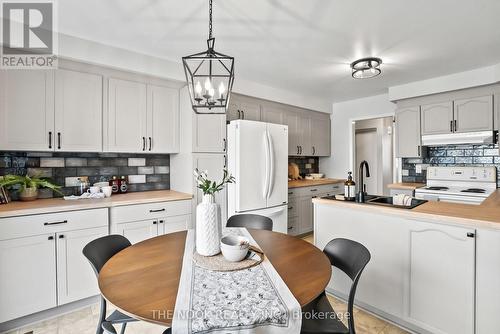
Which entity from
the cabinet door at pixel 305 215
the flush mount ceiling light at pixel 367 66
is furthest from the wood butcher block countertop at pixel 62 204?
the flush mount ceiling light at pixel 367 66

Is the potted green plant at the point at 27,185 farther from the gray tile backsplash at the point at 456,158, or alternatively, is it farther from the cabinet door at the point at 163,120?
the gray tile backsplash at the point at 456,158

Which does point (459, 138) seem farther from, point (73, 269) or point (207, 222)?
point (73, 269)

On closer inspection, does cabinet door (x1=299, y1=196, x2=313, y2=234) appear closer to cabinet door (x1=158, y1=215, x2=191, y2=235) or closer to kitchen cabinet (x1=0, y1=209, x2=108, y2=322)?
cabinet door (x1=158, y1=215, x2=191, y2=235)

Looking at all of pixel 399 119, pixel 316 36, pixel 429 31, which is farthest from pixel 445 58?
pixel 316 36

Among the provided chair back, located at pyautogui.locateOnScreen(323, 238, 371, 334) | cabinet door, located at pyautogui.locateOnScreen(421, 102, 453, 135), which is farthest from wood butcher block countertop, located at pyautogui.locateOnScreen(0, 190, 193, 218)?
cabinet door, located at pyautogui.locateOnScreen(421, 102, 453, 135)

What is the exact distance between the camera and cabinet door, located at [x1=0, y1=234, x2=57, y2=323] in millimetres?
1942

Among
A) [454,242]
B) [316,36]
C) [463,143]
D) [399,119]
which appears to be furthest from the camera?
[399,119]

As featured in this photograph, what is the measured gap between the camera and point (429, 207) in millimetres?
1972

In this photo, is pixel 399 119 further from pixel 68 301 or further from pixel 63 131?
pixel 68 301

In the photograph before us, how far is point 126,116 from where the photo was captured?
9.10 feet

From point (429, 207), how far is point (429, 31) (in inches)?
61.2

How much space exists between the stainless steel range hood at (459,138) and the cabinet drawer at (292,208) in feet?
6.77

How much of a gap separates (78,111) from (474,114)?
183 inches

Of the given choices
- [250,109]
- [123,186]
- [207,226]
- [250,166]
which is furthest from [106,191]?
[250,109]
